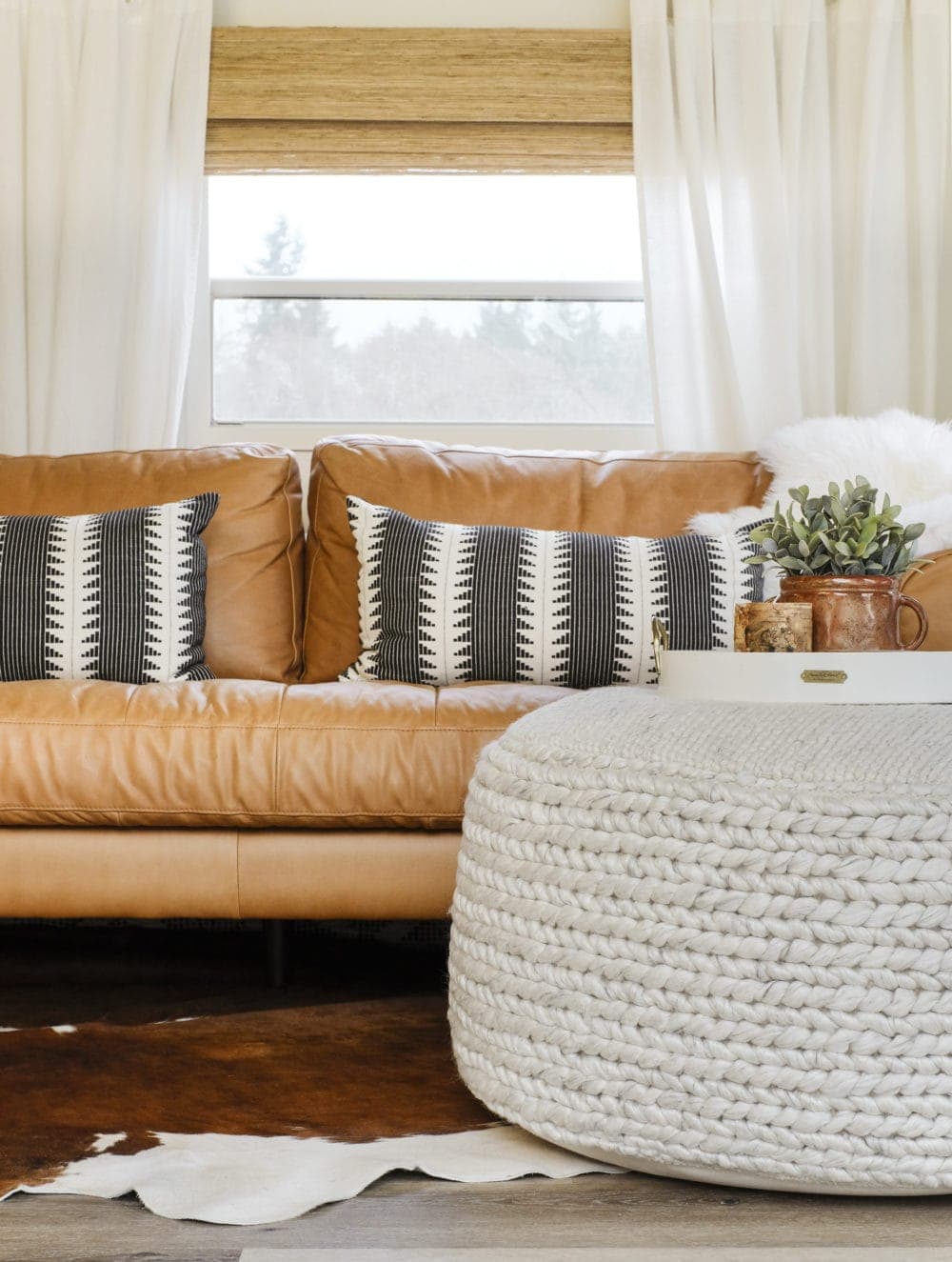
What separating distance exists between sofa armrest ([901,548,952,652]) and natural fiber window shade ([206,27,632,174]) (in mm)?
1718

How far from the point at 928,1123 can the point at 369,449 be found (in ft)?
6.11

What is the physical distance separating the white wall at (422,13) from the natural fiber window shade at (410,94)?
0.08 m

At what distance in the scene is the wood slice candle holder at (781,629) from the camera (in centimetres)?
138

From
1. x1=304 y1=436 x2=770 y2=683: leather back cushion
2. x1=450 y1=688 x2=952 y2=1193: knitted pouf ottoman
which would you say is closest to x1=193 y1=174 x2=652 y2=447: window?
x1=304 y1=436 x2=770 y2=683: leather back cushion

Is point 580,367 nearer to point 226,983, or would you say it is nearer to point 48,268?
point 48,268

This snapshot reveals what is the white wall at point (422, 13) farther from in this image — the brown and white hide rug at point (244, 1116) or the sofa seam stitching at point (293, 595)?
the brown and white hide rug at point (244, 1116)

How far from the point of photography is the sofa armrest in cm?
194

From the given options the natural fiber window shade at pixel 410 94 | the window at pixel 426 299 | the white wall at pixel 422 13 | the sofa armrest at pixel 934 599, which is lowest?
the sofa armrest at pixel 934 599

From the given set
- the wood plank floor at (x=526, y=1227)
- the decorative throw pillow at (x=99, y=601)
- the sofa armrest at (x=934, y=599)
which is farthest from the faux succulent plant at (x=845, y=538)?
the decorative throw pillow at (x=99, y=601)

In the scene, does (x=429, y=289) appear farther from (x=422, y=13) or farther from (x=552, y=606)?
(x=552, y=606)

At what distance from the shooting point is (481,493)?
8.33 feet

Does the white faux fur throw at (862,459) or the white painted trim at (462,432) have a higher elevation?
the white painted trim at (462,432)

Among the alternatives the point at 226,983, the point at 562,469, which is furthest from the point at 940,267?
the point at 226,983

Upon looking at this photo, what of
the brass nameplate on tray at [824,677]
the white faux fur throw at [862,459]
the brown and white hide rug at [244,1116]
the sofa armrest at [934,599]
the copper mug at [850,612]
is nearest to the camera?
the brown and white hide rug at [244,1116]
